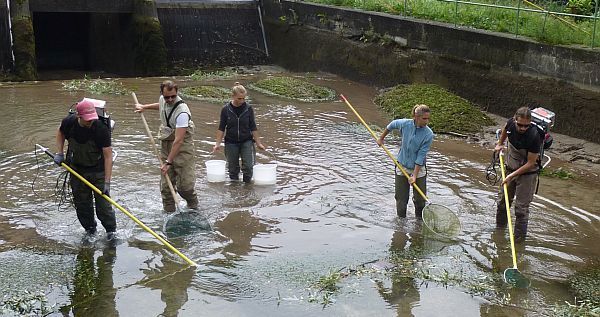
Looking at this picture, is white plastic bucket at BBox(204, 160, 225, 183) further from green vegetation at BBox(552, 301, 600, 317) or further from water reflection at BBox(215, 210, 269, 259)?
green vegetation at BBox(552, 301, 600, 317)

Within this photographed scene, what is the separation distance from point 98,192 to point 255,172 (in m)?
3.32

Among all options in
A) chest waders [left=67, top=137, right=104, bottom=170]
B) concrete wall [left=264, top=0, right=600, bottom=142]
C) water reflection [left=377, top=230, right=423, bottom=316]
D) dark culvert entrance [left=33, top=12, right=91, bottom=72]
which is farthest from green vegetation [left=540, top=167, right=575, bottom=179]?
dark culvert entrance [left=33, top=12, right=91, bottom=72]

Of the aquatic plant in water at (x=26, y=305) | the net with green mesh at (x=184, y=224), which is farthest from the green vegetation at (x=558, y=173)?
the aquatic plant in water at (x=26, y=305)

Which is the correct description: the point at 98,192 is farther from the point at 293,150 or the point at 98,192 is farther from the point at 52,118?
the point at 52,118

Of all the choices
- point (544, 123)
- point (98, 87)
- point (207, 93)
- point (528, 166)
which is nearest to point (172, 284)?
point (528, 166)

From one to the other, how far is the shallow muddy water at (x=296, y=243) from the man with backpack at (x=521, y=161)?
0.42m

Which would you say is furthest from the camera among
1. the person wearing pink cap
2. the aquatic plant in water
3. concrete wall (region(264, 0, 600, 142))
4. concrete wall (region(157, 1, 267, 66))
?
concrete wall (region(157, 1, 267, 66))

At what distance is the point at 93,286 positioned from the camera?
693 centimetres

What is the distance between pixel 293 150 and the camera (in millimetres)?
12695

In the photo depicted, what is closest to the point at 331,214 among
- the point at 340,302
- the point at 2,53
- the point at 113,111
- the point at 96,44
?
the point at 340,302

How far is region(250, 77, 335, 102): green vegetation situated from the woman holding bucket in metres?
6.83

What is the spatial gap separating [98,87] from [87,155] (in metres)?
9.58

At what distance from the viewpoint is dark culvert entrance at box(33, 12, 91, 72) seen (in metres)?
25.6

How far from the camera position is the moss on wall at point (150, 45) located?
21.1m
